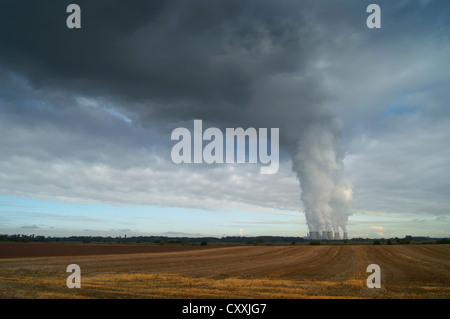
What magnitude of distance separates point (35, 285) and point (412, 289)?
2519cm
